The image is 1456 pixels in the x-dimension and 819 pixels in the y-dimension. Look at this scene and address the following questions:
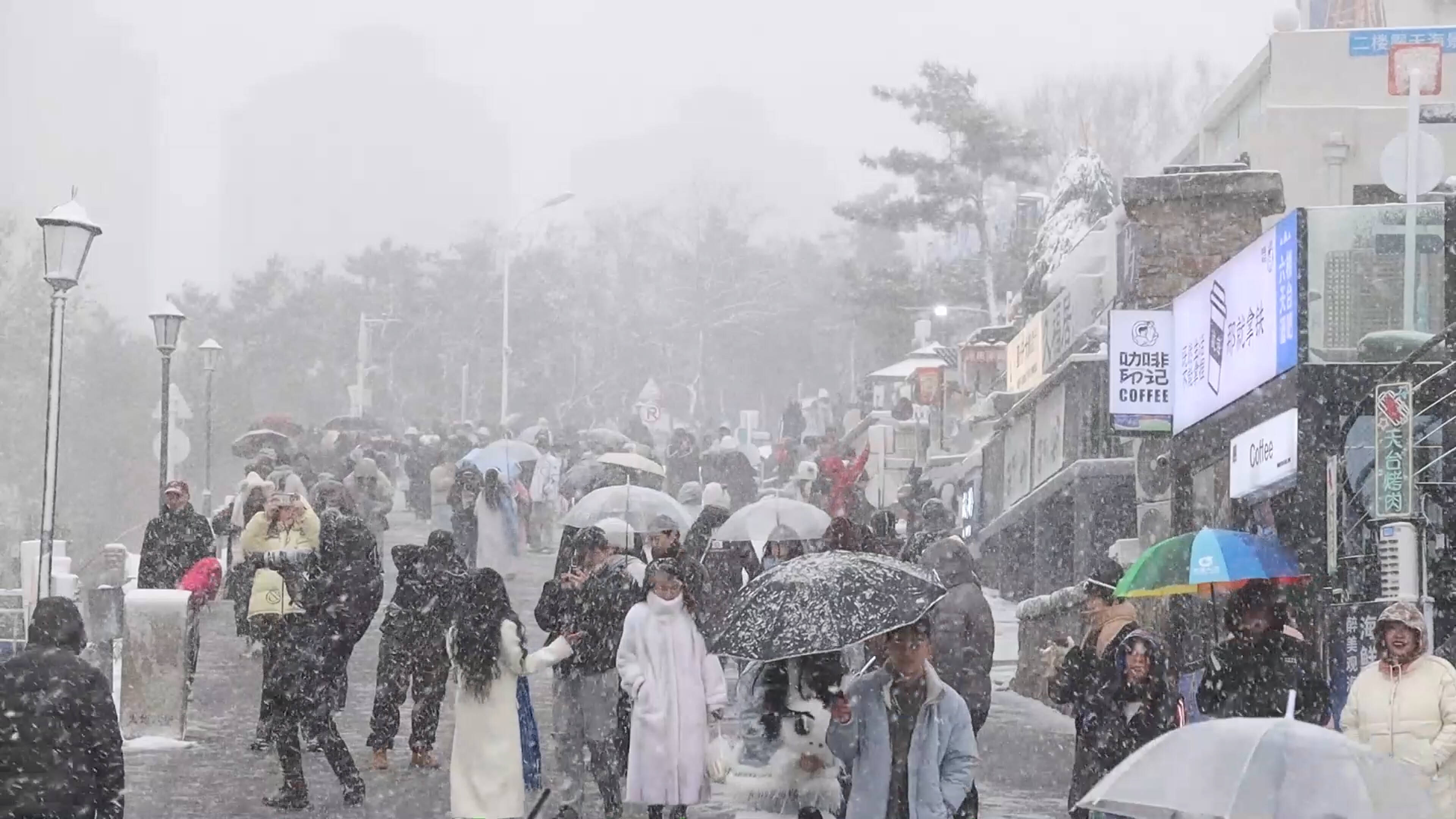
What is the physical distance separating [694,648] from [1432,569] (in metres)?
5.09

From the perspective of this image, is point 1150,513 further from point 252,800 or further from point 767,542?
point 252,800

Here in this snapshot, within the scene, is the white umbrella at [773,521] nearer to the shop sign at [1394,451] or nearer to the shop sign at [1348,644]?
the shop sign at [1348,644]

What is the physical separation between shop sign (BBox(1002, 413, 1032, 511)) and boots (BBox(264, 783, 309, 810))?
1491 centimetres

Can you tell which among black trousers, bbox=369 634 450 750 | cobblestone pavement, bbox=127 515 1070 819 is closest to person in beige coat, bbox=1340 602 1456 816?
cobblestone pavement, bbox=127 515 1070 819

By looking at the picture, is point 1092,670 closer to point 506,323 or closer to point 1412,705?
point 1412,705

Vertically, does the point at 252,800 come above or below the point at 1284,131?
below

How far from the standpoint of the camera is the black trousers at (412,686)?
1290cm

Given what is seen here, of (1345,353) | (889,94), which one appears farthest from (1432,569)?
(889,94)

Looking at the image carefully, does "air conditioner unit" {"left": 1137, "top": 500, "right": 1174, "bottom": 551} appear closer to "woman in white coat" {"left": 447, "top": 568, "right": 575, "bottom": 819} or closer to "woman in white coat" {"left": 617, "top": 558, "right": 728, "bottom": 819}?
"woman in white coat" {"left": 617, "top": 558, "right": 728, "bottom": 819}

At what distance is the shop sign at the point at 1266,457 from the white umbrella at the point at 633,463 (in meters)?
11.0

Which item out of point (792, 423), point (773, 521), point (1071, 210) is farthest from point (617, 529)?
point (792, 423)

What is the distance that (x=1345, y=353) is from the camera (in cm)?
1373

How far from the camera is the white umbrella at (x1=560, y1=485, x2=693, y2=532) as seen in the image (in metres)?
15.9

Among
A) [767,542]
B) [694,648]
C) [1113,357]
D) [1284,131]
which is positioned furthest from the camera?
[1284,131]
